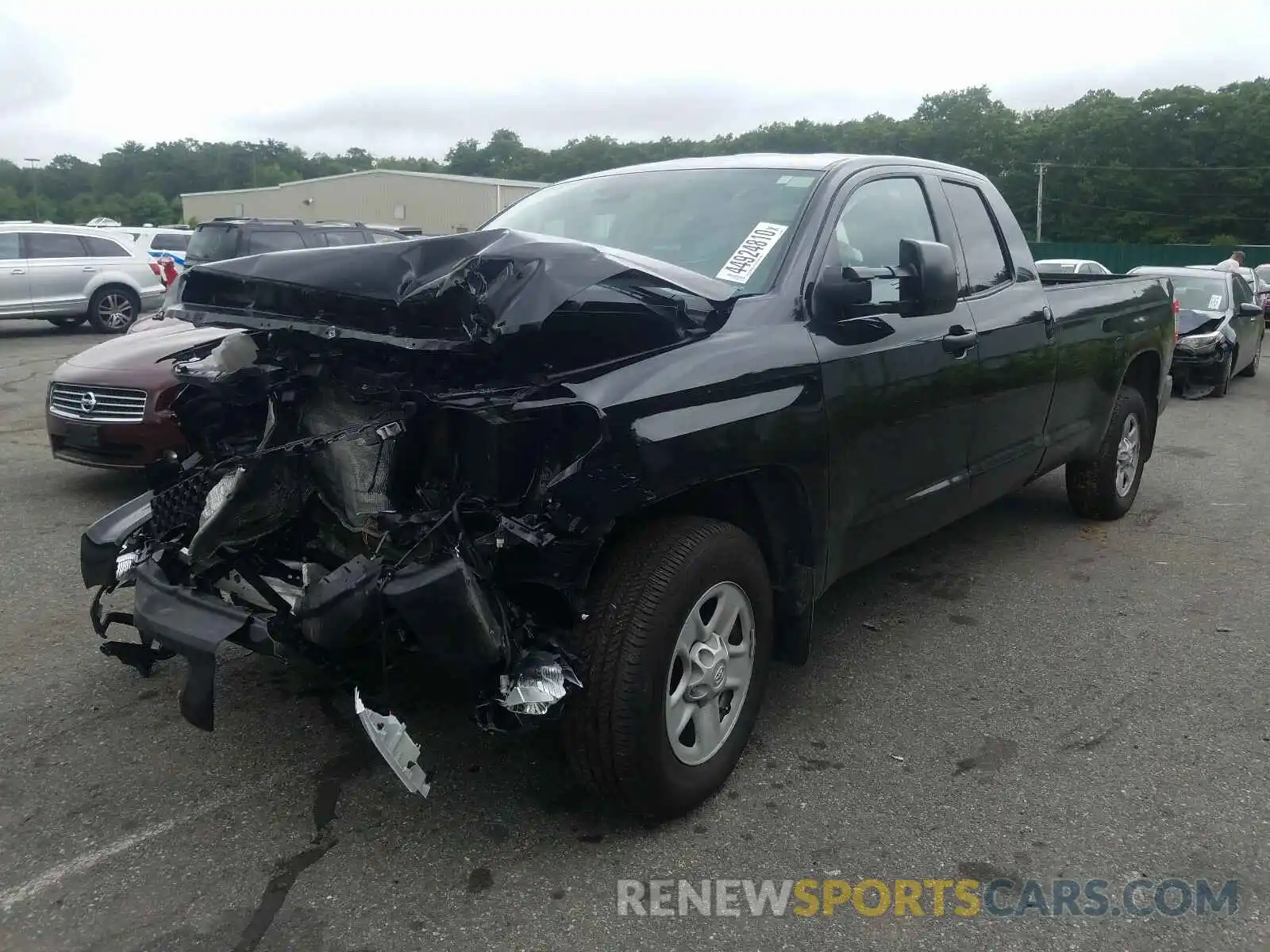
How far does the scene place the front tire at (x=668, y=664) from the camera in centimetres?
273

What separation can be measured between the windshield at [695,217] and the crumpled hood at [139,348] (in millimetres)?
2849

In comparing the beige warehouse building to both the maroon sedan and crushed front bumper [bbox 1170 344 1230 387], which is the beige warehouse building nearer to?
crushed front bumper [bbox 1170 344 1230 387]

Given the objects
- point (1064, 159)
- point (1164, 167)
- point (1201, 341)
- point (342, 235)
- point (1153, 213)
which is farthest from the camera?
point (1064, 159)

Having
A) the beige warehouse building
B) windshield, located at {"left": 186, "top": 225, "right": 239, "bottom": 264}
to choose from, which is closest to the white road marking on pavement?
windshield, located at {"left": 186, "top": 225, "right": 239, "bottom": 264}

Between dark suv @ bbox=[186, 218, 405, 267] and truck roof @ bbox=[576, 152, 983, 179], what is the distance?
919 cm

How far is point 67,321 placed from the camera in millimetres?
17250

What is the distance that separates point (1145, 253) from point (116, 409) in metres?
43.8

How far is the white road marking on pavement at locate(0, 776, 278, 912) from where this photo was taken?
266cm

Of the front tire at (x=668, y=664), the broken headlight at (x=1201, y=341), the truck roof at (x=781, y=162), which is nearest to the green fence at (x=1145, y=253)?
the broken headlight at (x=1201, y=341)

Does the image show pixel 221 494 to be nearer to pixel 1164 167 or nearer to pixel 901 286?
pixel 901 286

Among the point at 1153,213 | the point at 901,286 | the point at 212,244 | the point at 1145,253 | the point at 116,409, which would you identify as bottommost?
the point at 1145,253

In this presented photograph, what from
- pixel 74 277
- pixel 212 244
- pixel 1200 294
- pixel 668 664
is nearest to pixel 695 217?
pixel 668 664

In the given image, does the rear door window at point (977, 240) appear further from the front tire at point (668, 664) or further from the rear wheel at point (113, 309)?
the rear wheel at point (113, 309)

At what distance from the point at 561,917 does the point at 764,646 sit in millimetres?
1052
